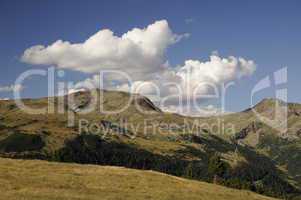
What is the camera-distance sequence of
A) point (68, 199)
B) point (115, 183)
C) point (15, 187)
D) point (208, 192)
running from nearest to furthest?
point (68, 199), point (15, 187), point (115, 183), point (208, 192)

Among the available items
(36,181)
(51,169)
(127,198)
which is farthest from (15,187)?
(51,169)

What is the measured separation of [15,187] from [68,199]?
27.2 feet

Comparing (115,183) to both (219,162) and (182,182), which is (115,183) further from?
(219,162)

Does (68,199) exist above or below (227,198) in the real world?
above

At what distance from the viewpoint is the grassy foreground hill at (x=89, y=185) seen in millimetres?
49438

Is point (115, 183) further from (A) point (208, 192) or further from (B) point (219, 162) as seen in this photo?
(B) point (219, 162)

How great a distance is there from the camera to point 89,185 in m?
58.1

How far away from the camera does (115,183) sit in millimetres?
62031

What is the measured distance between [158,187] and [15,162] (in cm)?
2661

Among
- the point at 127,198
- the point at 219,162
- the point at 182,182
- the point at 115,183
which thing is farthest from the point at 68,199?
the point at 219,162

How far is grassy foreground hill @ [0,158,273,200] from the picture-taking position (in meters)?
49.4

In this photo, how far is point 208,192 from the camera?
6738 centimetres

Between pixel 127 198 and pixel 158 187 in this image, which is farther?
pixel 158 187

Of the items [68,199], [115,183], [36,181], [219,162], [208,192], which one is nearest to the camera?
[68,199]
